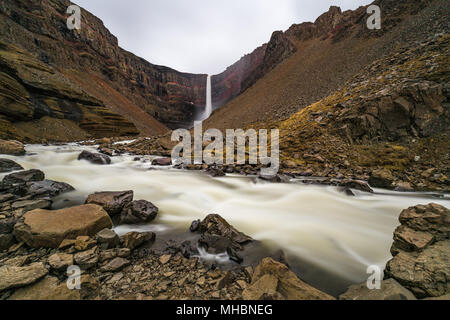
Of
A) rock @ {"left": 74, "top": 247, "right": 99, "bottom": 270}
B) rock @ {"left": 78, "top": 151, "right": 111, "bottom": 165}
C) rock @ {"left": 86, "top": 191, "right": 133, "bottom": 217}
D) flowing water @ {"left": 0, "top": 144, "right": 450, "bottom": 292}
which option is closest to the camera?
rock @ {"left": 74, "top": 247, "right": 99, "bottom": 270}

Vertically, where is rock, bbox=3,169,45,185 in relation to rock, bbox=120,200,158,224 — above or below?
above

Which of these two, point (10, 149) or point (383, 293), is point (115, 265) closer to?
point (383, 293)

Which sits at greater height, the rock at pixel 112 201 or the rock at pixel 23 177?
the rock at pixel 23 177

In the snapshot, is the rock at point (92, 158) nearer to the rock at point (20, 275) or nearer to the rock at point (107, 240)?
the rock at point (107, 240)

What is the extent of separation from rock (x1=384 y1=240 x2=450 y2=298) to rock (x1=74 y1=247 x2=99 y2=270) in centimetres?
337

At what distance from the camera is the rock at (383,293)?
146 cm

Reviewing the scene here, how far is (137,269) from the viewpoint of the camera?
211cm

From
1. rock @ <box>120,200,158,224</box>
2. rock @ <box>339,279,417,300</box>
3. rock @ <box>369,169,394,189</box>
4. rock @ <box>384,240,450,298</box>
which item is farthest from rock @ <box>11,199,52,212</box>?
rock @ <box>369,169,394,189</box>

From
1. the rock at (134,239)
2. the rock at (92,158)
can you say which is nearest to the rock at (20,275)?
the rock at (134,239)

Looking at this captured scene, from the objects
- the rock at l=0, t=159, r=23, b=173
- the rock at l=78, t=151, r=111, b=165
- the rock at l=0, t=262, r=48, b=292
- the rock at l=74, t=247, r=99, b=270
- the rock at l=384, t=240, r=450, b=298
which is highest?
the rock at l=78, t=151, r=111, b=165

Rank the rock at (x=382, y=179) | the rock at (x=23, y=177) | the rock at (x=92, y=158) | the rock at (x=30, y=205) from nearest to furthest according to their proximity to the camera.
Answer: the rock at (x=30, y=205), the rock at (x=23, y=177), the rock at (x=382, y=179), the rock at (x=92, y=158)

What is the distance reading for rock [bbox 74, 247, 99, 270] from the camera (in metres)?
2.01

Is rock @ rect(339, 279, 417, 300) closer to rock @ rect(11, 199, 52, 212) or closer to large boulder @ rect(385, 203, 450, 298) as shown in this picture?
large boulder @ rect(385, 203, 450, 298)

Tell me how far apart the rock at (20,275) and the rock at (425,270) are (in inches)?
145
